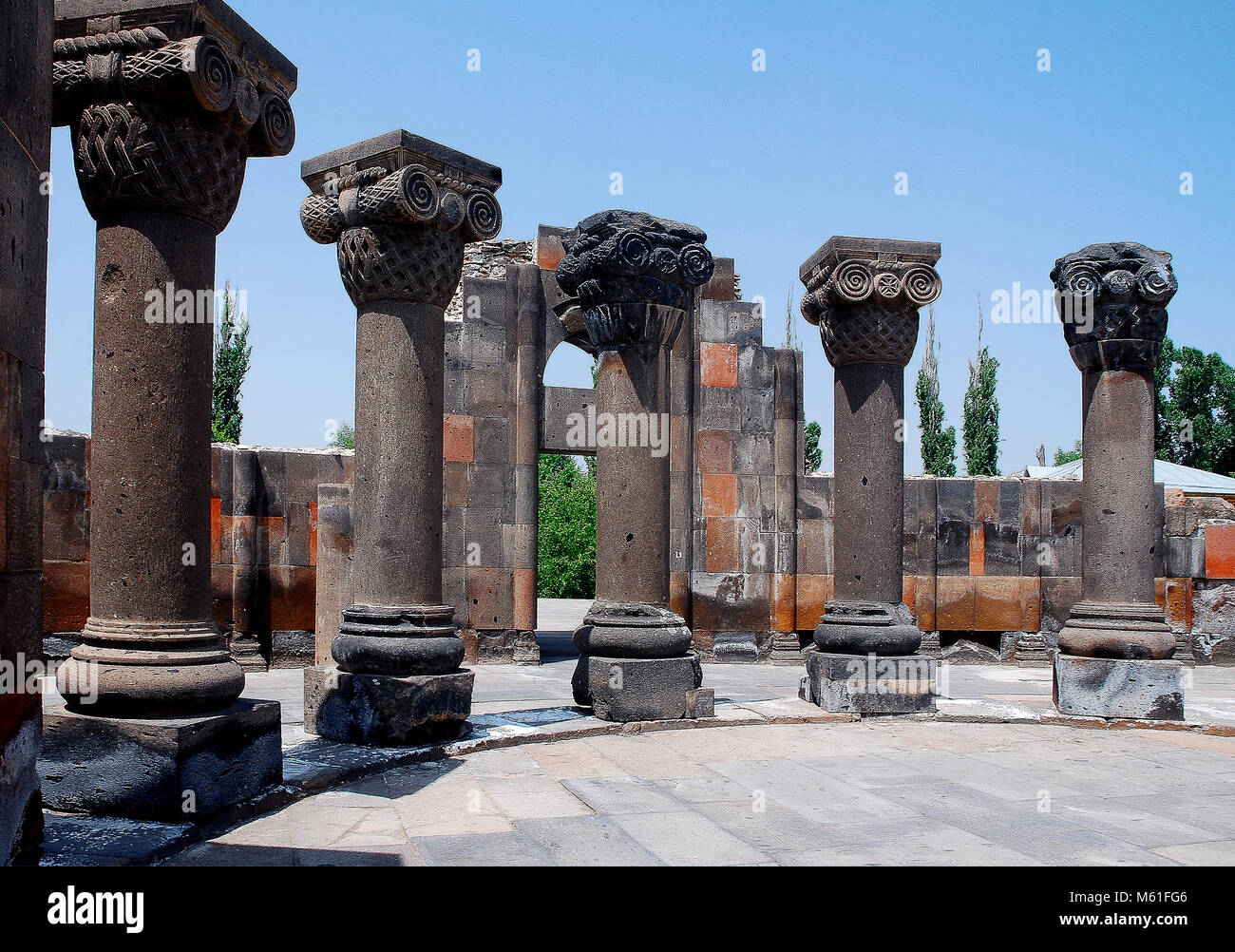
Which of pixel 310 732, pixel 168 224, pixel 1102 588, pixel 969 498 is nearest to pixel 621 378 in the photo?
pixel 310 732

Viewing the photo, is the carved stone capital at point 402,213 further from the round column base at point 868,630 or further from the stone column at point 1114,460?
the stone column at point 1114,460

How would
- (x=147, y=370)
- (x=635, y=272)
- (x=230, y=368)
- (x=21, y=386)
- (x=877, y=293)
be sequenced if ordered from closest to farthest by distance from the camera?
(x=21, y=386) → (x=147, y=370) → (x=635, y=272) → (x=877, y=293) → (x=230, y=368)

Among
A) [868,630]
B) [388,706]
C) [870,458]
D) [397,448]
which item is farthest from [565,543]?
[388,706]

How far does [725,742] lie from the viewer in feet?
23.1

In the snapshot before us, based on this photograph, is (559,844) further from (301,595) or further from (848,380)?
(301,595)

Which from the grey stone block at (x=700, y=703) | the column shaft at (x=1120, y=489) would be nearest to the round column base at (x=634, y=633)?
the grey stone block at (x=700, y=703)

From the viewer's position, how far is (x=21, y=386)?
10.3 ft

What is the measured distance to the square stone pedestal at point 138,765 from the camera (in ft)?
14.2

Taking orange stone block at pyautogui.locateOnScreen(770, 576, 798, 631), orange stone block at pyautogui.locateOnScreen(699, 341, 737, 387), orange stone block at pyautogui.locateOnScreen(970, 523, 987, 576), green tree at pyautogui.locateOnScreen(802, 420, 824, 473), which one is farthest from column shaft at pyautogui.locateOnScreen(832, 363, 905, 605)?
green tree at pyautogui.locateOnScreen(802, 420, 824, 473)

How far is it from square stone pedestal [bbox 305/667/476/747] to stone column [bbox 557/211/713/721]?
4.34 feet

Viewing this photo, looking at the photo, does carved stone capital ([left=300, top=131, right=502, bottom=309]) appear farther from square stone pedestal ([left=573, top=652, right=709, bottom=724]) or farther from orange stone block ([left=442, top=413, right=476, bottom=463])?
orange stone block ([left=442, top=413, right=476, bottom=463])

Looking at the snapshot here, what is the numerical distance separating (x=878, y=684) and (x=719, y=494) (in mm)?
5883

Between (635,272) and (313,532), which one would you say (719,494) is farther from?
(635,272)

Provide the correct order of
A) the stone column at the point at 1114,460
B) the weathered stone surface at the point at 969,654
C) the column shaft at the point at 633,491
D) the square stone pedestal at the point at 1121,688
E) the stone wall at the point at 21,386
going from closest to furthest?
the stone wall at the point at 21,386
the column shaft at the point at 633,491
the square stone pedestal at the point at 1121,688
the stone column at the point at 1114,460
the weathered stone surface at the point at 969,654
